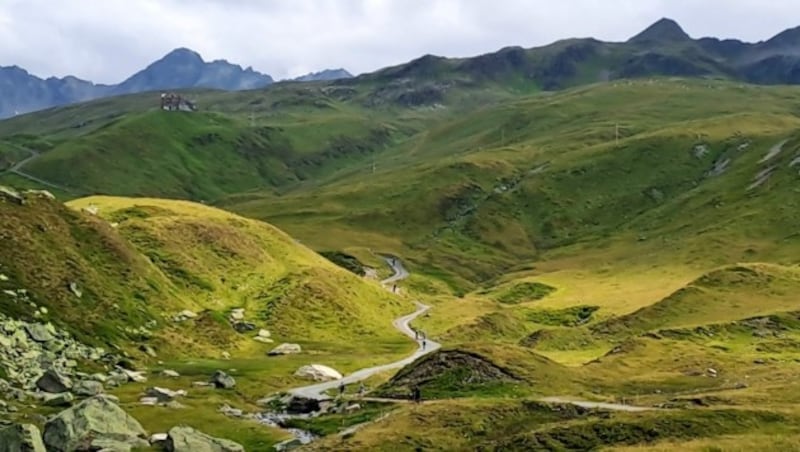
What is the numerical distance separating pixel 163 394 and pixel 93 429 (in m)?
24.8

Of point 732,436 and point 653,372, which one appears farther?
point 653,372

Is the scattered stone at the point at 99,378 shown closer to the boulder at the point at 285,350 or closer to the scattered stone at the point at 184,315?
the scattered stone at the point at 184,315

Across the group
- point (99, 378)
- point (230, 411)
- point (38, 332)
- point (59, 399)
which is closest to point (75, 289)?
point (38, 332)

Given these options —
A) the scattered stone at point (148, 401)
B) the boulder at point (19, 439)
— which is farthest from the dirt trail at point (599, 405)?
the boulder at point (19, 439)

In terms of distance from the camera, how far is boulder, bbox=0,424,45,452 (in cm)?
6956

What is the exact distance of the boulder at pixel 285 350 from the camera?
476 ft

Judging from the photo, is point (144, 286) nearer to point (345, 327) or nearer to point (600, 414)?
point (345, 327)

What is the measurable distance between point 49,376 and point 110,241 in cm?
5268

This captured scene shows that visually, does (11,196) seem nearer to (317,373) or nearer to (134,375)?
(134,375)

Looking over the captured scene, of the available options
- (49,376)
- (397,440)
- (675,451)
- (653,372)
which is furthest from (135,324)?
(675,451)

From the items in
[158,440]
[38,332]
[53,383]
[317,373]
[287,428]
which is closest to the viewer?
[158,440]

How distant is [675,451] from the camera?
73.4 metres

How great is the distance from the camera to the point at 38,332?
365ft

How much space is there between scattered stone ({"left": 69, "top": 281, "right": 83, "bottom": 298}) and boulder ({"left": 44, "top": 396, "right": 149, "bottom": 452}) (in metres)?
49.3
